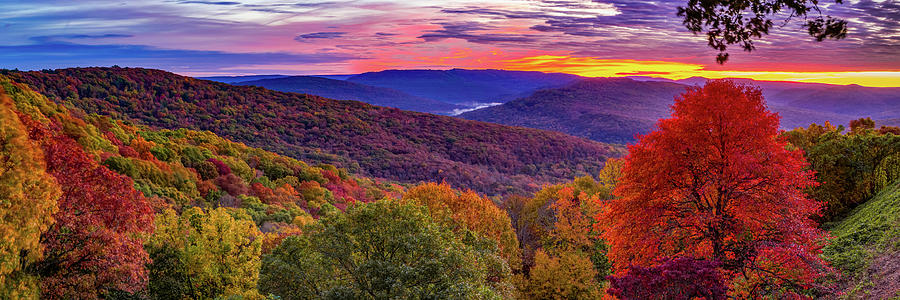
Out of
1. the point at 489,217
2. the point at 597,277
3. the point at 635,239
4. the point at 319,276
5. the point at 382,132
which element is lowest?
the point at 382,132

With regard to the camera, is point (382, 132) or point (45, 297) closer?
point (45, 297)

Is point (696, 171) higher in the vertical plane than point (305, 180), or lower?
higher

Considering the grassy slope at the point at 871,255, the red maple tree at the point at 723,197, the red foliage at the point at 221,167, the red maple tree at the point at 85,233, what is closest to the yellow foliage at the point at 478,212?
the red maple tree at the point at 723,197

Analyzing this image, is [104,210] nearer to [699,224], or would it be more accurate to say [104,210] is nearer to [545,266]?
[699,224]

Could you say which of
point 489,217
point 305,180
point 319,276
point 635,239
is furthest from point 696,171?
point 305,180

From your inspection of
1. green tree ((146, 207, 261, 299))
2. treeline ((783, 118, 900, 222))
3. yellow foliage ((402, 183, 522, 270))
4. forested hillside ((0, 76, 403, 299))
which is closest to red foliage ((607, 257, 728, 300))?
forested hillside ((0, 76, 403, 299))

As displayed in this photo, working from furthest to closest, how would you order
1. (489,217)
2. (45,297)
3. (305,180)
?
(305,180) → (489,217) → (45,297)

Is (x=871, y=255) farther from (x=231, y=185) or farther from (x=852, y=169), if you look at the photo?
(x=231, y=185)
